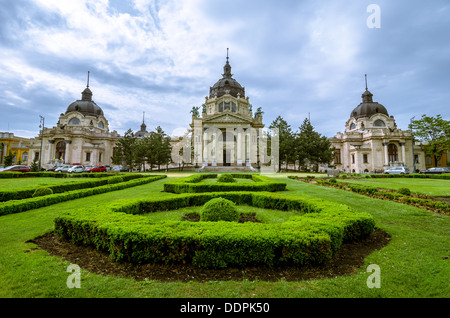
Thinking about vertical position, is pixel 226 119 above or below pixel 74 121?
below

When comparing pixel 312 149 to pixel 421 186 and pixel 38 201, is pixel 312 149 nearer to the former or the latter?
pixel 421 186

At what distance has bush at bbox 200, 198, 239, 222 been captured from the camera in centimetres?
609

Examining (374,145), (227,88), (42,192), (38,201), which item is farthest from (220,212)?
(374,145)

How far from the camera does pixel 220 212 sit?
613 cm

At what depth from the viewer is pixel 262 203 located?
9.83 metres

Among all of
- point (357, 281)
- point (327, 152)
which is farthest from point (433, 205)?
point (327, 152)

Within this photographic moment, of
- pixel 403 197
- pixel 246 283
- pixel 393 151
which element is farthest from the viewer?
pixel 393 151

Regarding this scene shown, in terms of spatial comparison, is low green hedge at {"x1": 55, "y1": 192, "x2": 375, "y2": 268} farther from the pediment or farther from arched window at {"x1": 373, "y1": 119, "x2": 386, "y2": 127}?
arched window at {"x1": 373, "y1": 119, "x2": 386, "y2": 127}

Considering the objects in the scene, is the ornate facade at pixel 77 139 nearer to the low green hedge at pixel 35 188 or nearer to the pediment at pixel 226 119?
the pediment at pixel 226 119

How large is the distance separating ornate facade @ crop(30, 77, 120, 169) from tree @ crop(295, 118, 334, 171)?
150 ft

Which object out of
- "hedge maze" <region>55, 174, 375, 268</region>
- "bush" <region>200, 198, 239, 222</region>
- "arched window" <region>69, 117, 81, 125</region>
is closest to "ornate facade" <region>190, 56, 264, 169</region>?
"arched window" <region>69, 117, 81, 125</region>

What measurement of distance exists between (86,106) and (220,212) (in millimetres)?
66014

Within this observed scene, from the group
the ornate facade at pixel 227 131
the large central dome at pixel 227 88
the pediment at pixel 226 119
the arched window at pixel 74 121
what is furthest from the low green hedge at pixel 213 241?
the arched window at pixel 74 121

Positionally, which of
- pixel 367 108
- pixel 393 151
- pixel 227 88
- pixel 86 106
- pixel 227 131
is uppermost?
pixel 227 88
